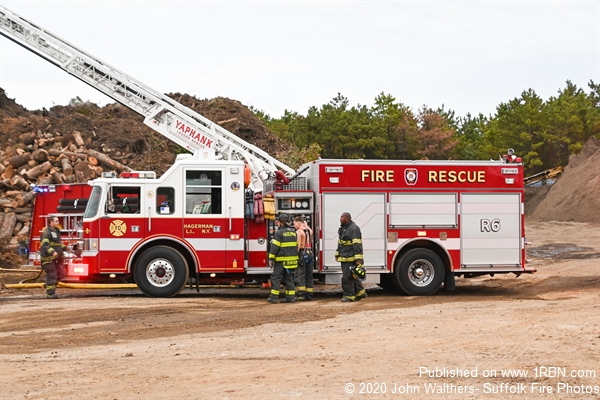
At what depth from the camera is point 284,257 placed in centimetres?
1496

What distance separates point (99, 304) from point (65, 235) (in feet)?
9.27

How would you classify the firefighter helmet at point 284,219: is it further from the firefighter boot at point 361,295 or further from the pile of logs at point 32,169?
the pile of logs at point 32,169

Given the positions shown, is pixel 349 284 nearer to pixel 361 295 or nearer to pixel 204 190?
pixel 361 295

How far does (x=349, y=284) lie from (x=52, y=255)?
5657 mm

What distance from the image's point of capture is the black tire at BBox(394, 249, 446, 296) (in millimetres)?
16062

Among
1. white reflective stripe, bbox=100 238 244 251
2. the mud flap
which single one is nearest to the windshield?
white reflective stripe, bbox=100 238 244 251

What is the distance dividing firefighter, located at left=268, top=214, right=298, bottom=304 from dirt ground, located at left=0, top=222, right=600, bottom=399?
479 millimetres

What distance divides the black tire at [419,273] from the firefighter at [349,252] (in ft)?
3.72

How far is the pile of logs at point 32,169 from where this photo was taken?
81.7ft

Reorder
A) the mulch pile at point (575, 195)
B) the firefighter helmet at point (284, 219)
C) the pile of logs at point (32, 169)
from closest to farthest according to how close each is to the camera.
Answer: the firefighter helmet at point (284, 219), the pile of logs at point (32, 169), the mulch pile at point (575, 195)

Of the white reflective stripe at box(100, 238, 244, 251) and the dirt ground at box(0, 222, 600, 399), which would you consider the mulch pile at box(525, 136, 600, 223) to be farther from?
the white reflective stripe at box(100, 238, 244, 251)

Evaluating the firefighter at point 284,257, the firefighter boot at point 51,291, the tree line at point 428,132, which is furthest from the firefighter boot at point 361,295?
the tree line at point 428,132

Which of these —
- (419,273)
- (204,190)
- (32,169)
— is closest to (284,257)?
(204,190)

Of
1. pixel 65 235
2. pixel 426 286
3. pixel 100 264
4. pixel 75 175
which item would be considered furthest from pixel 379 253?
pixel 75 175
